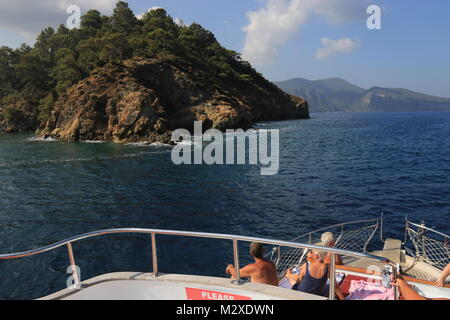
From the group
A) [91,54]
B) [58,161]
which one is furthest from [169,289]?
[91,54]

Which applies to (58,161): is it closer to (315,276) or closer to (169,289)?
(169,289)

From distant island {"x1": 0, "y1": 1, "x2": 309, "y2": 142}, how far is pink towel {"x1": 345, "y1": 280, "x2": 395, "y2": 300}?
158 ft

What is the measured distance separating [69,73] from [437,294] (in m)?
80.8

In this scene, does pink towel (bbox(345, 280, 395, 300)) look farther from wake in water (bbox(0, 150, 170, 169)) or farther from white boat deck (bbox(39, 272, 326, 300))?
wake in water (bbox(0, 150, 170, 169))

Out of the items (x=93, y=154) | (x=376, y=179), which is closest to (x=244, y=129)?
(x=93, y=154)

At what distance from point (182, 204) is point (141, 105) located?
40594 mm

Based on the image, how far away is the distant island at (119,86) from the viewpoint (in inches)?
2311

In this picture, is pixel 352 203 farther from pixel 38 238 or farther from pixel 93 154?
pixel 93 154

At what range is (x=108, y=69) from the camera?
65.8 meters

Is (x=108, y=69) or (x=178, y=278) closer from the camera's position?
(x=178, y=278)

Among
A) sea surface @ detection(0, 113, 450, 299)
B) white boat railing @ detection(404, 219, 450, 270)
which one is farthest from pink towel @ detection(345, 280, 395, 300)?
sea surface @ detection(0, 113, 450, 299)

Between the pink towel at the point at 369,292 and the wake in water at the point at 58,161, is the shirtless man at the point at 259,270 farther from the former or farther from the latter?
the wake in water at the point at 58,161

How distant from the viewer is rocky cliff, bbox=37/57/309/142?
56.5 m
